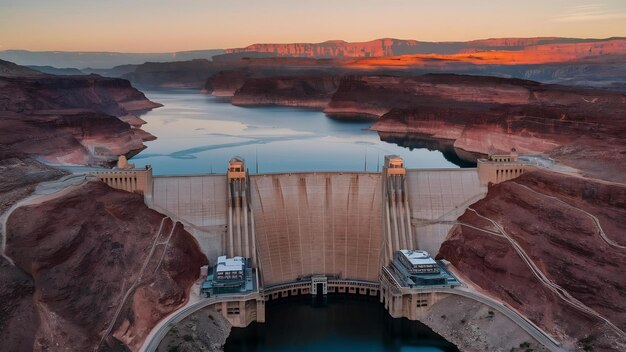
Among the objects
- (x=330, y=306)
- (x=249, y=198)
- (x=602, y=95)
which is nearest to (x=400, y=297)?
(x=330, y=306)

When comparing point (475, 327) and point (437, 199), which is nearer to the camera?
point (475, 327)

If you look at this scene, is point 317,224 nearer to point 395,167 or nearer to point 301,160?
point 395,167

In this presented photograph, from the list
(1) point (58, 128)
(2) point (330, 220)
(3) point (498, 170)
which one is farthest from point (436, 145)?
(1) point (58, 128)

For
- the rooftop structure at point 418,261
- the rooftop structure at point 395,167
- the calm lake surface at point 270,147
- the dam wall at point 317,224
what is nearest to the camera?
the rooftop structure at point 418,261

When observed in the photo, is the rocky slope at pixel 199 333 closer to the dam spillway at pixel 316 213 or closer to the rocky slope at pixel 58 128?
the dam spillway at pixel 316 213

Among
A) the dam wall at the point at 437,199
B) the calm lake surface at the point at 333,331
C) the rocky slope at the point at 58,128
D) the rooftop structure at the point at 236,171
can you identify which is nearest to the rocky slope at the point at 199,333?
the calm lake surface at the point at 333,331

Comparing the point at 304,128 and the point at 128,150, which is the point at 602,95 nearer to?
the point at 304,128
